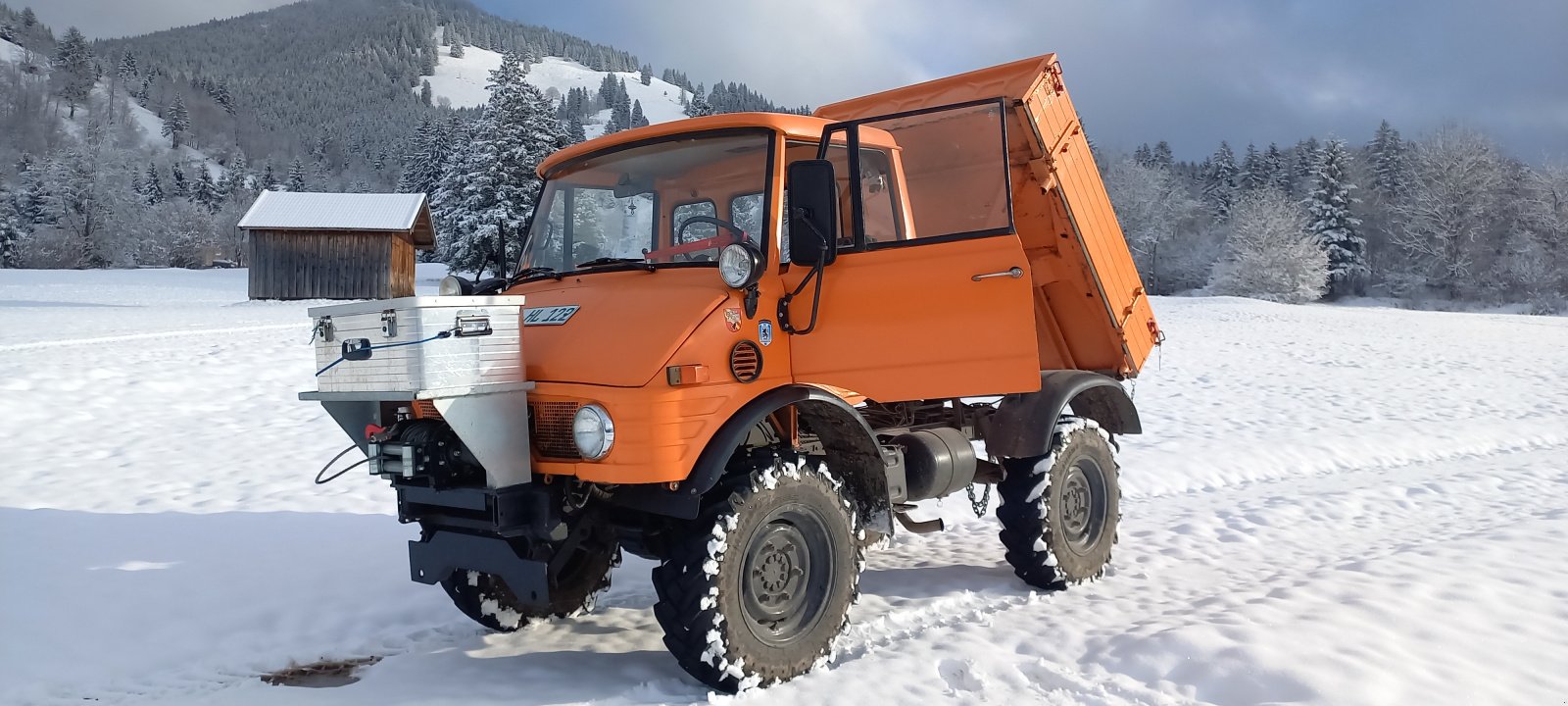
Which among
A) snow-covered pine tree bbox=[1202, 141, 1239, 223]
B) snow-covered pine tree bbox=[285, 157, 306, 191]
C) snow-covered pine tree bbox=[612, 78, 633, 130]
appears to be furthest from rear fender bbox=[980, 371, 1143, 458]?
snow-covered pine tree bbox=[612, 78, 633, 130]

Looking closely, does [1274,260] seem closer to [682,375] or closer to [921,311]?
[921,311]

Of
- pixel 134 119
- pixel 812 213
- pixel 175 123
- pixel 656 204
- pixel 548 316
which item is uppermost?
pixel 175 123

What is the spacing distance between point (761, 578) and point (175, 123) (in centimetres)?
15491

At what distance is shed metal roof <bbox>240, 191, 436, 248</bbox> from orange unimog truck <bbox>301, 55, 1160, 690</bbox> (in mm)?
33444

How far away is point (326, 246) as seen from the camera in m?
36.1

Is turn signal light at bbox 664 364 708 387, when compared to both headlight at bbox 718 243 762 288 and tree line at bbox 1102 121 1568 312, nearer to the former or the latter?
headlight at bbox 718 243 762 288

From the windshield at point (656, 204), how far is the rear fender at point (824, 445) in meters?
0.81

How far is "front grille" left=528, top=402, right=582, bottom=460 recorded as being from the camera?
424 centimetres

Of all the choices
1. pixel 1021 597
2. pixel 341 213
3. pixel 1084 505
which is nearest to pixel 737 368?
pixel 1021 597

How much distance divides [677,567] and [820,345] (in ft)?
4.28

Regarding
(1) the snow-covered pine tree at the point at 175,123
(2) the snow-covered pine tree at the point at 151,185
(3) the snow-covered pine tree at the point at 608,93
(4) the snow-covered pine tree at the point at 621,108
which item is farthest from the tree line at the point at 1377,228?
(3) the snow-covered pine tree at the point at 608,93

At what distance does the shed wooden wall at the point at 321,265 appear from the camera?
3547 centimetres

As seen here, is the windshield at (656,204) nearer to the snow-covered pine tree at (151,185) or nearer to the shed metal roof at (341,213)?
the shed metal roof at (341,213)

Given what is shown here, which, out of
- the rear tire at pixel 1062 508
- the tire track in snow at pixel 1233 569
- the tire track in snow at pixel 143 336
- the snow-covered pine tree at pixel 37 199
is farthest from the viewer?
the snow-covered pine tree at pixel 37 199
